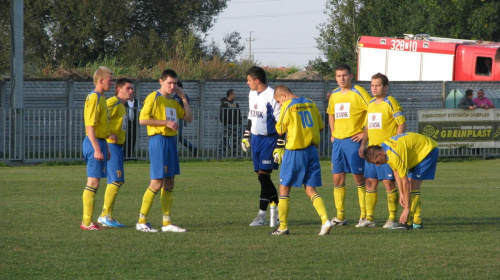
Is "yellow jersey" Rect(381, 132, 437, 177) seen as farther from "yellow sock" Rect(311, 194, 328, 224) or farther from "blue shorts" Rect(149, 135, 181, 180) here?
"blue shorts" Rect(149, 135, 181, 180)

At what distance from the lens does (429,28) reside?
46.4m

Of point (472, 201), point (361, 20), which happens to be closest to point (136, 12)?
point (361, 20)

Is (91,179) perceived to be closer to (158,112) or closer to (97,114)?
(97,114)

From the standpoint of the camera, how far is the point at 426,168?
9859 mm

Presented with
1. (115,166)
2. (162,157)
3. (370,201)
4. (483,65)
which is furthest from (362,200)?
(483,65)

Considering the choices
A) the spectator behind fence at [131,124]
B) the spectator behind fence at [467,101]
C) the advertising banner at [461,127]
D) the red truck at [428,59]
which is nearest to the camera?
the spectator behind fence at [131,124]

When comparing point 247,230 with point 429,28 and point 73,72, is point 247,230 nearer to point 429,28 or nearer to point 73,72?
point 73,72

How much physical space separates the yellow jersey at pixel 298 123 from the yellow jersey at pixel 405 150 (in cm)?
94

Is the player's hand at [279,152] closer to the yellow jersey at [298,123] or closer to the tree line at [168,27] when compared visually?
the yellow jersey at [298,123]

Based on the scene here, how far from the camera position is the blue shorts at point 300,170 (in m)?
9.42

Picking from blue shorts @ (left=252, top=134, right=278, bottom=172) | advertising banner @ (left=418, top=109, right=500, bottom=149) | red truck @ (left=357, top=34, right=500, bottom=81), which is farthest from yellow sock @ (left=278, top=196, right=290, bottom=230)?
red truck @ (left=357, top=34, right=500, bottom=81)

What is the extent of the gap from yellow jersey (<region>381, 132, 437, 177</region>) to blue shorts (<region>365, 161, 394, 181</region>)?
300 mm

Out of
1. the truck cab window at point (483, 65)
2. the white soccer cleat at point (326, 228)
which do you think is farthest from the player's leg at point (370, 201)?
the truck cab window at point (483, 65)

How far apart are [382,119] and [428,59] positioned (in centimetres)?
2042
